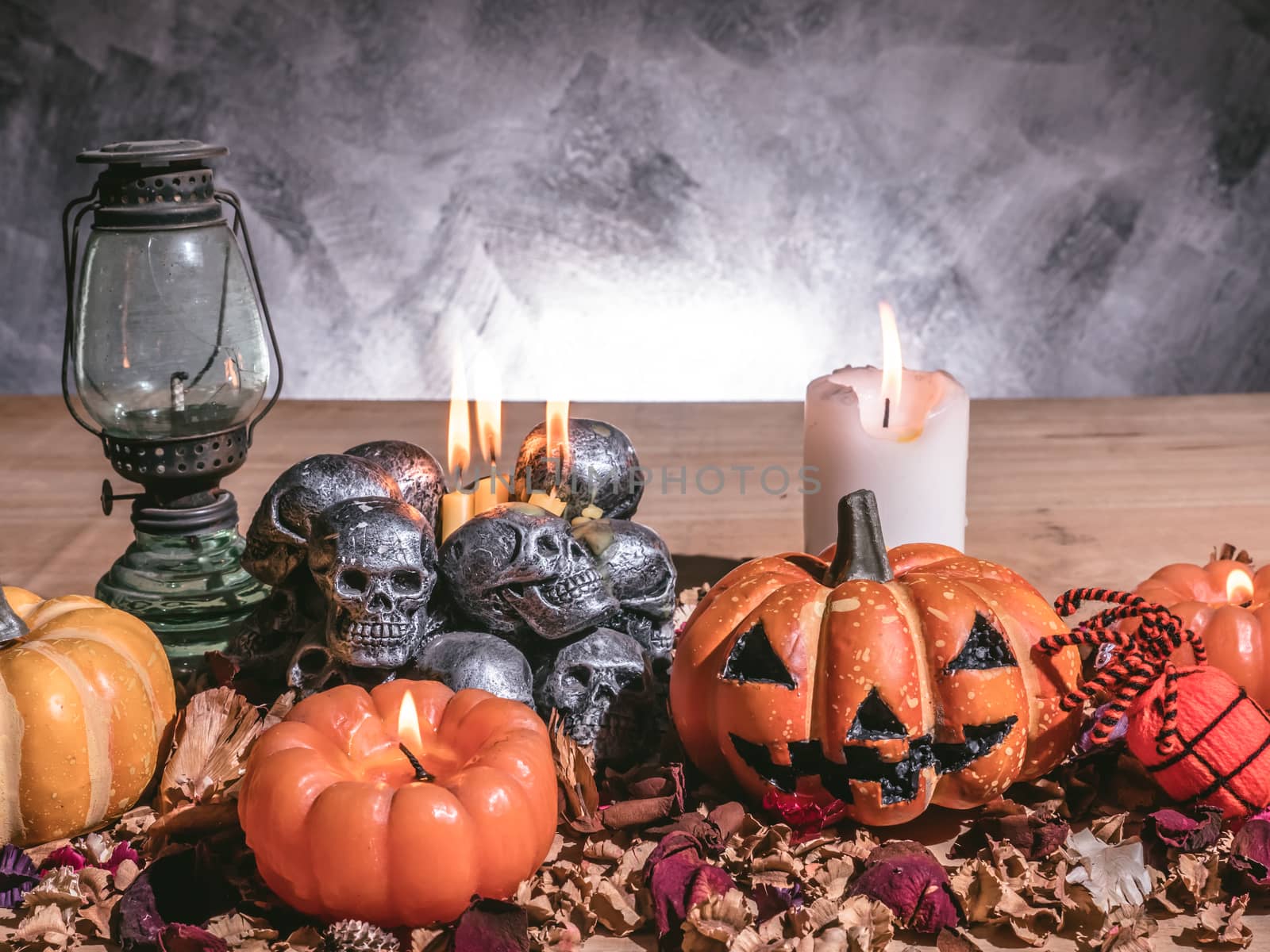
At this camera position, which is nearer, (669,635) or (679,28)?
(669,635)

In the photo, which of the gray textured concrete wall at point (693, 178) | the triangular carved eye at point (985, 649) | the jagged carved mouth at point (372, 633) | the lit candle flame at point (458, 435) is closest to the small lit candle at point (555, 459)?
the lit candle flame at point (458, 435)

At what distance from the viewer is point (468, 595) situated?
121 centimetres

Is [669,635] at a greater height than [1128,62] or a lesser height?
lesser

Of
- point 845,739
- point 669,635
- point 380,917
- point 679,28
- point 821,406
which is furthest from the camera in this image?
point 679,28

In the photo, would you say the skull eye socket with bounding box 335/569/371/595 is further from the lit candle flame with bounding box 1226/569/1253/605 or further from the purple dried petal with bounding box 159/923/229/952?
the lit candle flame with bounding box 1226/569/1253/605

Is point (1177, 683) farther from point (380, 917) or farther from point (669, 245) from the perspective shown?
point (669, 245)

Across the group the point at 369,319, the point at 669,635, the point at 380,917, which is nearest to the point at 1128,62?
the point at 369,319

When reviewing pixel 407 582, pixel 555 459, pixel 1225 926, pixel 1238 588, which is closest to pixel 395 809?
pixel 407 582

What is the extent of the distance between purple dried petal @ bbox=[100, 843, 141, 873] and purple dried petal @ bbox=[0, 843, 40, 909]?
1.9 inches

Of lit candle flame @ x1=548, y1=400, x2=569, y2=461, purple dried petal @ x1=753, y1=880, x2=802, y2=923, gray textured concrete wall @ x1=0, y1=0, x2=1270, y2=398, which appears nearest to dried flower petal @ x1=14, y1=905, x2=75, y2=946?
purple dried petal @ x1=753, y1=880, x2=802, y2=923

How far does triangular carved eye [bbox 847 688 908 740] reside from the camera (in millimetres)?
1086

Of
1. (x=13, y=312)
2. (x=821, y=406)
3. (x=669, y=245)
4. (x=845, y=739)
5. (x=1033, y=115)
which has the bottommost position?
(x=845, y=739)

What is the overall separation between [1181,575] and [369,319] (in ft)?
8.16

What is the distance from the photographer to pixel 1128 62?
3438 mm
